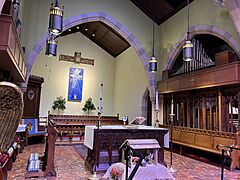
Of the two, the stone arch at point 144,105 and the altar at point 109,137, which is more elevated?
the stone arch at point 144,105

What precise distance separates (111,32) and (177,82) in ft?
15.9

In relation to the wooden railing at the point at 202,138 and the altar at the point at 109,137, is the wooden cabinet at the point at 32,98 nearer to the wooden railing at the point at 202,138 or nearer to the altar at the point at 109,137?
the altar at the point at 109,137

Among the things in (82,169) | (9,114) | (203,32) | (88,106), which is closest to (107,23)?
(203,32)

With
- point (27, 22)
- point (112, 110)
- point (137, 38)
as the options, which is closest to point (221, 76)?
point (137, 38)

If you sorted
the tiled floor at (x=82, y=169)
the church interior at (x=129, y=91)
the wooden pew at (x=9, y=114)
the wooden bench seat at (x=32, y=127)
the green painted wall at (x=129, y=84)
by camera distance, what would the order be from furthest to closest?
the green painted wall at (x=129, y=84) → the wooden bench seat at (x=32, y=127) → the tiled floor at (x=82, y=169) → the church interior at (x=129, y=91) → the wooden pew at (x=9, y=114)

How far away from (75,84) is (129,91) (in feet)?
9.84

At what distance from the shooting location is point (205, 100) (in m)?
5.30

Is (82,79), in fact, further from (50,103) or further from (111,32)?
(111,32)

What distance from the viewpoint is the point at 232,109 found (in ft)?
15.0

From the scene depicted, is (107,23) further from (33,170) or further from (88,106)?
(33,170)

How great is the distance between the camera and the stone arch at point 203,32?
4766 millimetres

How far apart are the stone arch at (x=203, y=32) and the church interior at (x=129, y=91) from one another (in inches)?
1.1

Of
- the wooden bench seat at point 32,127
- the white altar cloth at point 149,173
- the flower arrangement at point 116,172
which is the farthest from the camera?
the wooden bench seat at point 32,127

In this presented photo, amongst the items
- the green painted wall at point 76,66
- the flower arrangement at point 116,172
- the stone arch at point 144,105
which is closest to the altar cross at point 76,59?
the green painted wall at point 76,66
